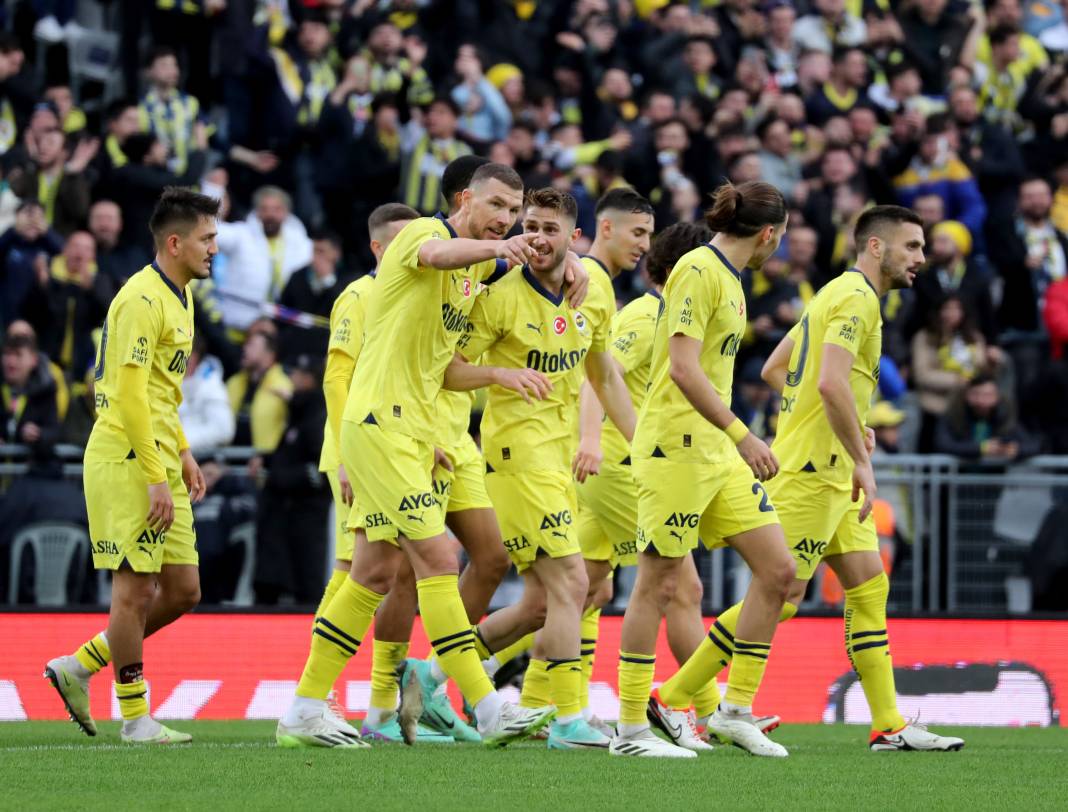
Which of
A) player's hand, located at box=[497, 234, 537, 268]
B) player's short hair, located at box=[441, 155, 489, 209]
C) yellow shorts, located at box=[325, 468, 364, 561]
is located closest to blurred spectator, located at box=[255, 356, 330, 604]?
yellow shorts, located at box=[325, 468, 364, 561]

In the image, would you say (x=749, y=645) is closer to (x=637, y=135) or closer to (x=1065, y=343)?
(x=1065, y=343)

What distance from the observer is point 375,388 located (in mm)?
8195

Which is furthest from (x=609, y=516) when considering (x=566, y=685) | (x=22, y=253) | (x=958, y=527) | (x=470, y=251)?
(x=22, y=253)

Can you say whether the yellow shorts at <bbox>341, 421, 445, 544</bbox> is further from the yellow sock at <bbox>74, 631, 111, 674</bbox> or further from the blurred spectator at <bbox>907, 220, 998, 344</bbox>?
the blurred spectator at <bbox>907, 220, 998, 344</bbox>

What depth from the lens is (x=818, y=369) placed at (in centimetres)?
913

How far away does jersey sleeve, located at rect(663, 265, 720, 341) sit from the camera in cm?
839

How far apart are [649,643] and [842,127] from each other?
1054cm

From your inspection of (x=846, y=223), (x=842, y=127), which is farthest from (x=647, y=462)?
(x=842, y=127)

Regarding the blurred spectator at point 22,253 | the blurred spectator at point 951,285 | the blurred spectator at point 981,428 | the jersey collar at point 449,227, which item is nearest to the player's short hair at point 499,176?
the jersey collar at point 449,227

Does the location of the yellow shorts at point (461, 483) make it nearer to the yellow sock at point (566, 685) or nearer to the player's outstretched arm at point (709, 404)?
the yellow sock at point (566, 685)

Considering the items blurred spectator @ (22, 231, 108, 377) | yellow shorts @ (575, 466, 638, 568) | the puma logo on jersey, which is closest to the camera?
the puma logo on jersey

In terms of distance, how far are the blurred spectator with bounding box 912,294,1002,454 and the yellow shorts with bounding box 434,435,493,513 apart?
270 inches

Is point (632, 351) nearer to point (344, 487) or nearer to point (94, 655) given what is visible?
point (344, 487)

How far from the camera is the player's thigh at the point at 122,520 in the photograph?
8.92 meters
